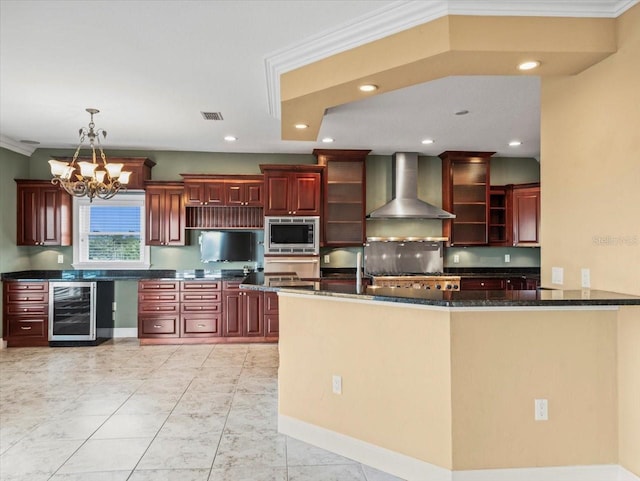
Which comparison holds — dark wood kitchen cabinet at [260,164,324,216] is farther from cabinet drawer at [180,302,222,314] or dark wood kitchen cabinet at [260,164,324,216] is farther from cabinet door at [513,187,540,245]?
cabinet door at [513,187,540,245]

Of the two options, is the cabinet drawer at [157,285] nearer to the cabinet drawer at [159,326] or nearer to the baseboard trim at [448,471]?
the cabinet drawer at [159,326]

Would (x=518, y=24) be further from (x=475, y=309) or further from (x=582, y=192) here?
(x=475, y=309)

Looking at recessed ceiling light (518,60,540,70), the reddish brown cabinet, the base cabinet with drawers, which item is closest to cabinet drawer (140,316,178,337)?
the base cabinet with drawers

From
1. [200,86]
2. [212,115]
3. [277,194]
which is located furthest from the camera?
[277,194]

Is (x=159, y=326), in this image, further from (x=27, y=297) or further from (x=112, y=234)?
(x=27, y=297)

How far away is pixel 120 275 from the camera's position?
6242 mm

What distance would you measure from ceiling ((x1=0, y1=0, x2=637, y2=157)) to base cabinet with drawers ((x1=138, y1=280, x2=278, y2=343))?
79.1 inches

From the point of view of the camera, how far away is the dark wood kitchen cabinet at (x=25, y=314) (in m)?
5.78

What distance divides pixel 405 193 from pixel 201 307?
336 centimetres

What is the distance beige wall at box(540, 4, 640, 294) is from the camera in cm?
239

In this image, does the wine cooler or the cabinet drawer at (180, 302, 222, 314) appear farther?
the cabinet drawer at (180, 302, 222, 314)

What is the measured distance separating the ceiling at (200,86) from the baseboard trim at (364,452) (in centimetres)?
259

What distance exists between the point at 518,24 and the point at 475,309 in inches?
63.5

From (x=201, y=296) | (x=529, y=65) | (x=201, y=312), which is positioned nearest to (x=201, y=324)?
(x=201, y=312)
